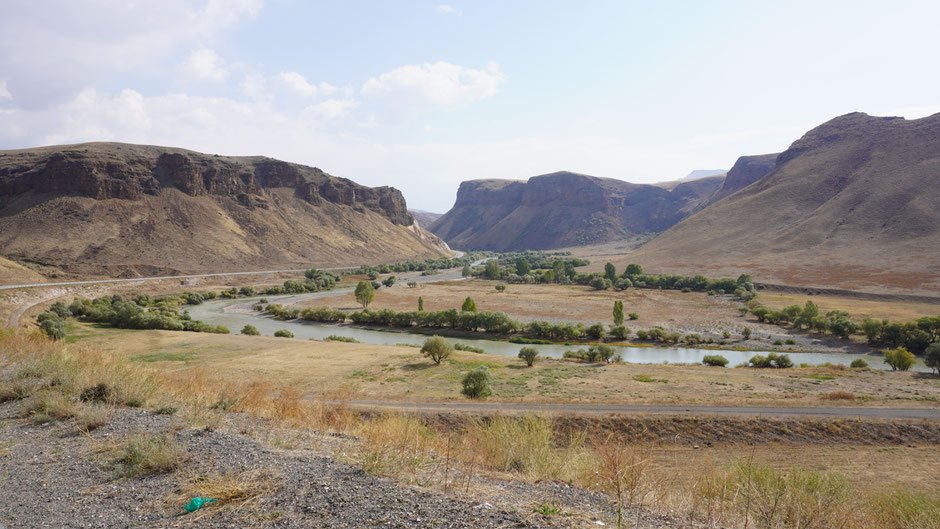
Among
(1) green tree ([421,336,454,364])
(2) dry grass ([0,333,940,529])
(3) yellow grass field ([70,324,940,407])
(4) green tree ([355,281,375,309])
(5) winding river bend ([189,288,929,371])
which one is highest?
(2) dry grass ([0,333,940,529])

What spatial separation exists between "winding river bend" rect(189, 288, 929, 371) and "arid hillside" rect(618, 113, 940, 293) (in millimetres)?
43850

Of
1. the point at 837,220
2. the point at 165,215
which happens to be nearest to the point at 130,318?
the point at 165,215

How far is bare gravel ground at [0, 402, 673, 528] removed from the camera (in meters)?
4.76

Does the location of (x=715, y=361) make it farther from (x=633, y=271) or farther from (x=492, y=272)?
(x=492, y=272)

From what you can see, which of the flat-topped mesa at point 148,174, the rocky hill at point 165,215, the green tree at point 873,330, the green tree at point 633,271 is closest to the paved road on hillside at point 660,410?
the green tree at point 873,330

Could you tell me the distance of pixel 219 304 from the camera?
238ft

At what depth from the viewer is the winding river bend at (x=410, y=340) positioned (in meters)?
43.4

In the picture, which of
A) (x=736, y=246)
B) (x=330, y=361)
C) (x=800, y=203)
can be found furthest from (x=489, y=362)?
(x=800, y=203)

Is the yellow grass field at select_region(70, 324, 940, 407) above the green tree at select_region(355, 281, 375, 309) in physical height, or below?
below

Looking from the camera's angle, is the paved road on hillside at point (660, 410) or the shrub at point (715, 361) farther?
the shrub at point (715, 361)

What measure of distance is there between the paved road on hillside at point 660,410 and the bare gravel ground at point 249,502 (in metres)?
13.8

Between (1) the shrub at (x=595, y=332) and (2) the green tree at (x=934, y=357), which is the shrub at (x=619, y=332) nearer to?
(1) the shrub at (x=595, y=332)

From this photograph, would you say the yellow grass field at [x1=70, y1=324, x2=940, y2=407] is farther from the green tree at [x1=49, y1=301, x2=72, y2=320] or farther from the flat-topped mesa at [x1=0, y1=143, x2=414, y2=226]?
the flat-topped mesa at [x1=0, y1=143, x2=414, y2=226]

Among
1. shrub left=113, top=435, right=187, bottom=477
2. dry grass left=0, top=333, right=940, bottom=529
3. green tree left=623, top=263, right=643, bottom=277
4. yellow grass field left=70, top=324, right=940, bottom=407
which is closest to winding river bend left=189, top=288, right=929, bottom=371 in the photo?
yellow grass field left=70, top=324, right=940, bottom=407
